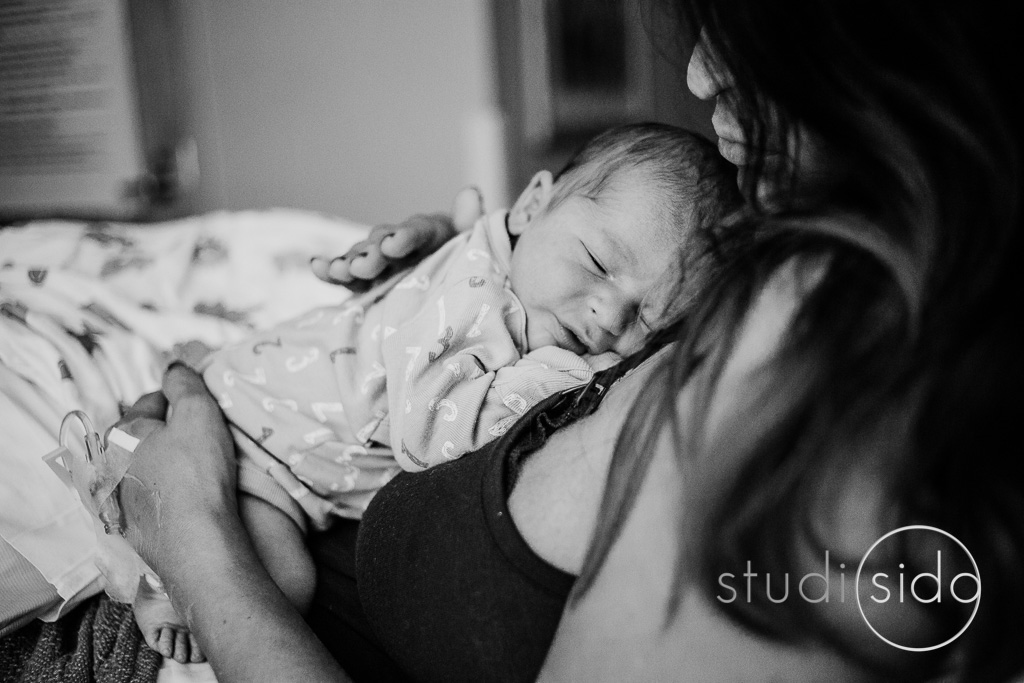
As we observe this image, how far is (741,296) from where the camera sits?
→ 0.53m

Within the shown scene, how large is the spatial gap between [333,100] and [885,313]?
3.50 metres

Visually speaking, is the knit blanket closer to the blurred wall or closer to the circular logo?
the circular logo

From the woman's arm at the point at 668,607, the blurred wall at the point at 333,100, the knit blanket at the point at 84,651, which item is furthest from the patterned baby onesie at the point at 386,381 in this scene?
the blurred wall at the point at 333,100

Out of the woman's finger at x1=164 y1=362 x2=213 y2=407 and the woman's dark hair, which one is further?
the woman's finger at x1=164 y1=362 x2=213 y2=407

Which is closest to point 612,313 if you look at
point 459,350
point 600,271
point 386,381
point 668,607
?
point 600,271

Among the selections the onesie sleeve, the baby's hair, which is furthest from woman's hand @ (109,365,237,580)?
the baby's hair

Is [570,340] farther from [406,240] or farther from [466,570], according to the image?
[466,570]

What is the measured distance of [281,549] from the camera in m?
0.96

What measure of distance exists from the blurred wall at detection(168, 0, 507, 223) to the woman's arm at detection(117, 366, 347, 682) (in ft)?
8.03

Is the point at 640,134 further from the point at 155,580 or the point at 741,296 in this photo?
the point at 155,580

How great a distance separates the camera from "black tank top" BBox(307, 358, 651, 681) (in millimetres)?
652

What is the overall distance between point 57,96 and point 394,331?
3323 millimetres

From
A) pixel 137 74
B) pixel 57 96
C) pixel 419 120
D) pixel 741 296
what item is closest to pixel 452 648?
pixel 741 296

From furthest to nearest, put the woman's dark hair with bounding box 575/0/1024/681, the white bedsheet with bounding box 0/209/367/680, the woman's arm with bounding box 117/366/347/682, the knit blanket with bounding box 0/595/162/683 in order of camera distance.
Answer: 1. the white bedsheet with bounding box 0/209/367/680
2. the knit blanket with bounding box 0/595/162/683
3. the woman's arm with bounding box 117/366/347/682
4. the woman's dark hair with bounding box 575/0/1024/681
